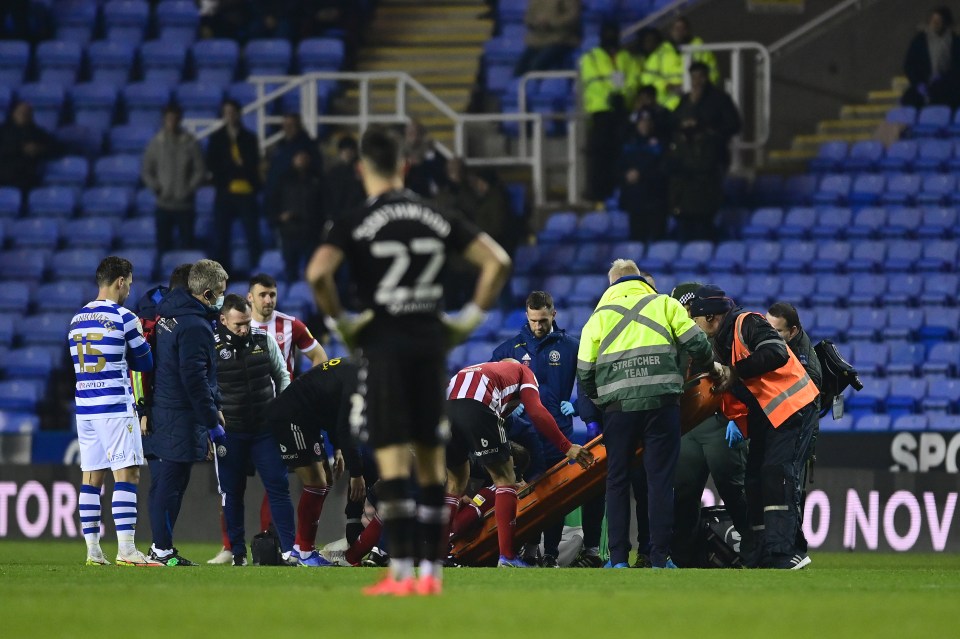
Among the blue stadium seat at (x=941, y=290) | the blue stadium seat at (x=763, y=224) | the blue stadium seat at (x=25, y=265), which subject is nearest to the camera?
the blue stadium seat at (x=941, y=290)

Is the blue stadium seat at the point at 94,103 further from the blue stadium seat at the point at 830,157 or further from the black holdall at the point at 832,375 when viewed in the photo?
the black holdall at the point at 832,375

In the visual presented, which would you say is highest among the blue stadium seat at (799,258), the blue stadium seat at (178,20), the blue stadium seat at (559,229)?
the blue stadium seat at (178,20)

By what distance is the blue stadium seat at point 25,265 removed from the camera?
22531 mm

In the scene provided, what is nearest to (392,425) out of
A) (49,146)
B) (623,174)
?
(623,174)

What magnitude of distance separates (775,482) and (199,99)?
14.1 m

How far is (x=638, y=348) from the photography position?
11.6m

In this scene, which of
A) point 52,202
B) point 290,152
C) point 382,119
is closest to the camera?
point 290,152

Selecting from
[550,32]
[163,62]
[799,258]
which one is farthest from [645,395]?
[163,62]

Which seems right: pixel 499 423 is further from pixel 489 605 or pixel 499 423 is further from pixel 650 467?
pixel 489 605

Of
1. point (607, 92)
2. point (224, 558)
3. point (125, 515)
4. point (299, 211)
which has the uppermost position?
point (607, 92)

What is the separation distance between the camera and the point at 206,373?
12125 millimetres

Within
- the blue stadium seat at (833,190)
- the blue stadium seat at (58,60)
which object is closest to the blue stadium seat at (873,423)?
the blue stadium seat at (833,190)

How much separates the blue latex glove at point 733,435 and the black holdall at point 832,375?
0.74 meters

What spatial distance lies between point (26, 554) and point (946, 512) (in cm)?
809
